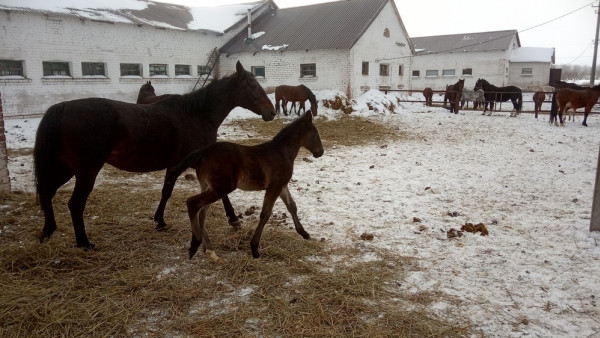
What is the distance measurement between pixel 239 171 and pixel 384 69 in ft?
78.5

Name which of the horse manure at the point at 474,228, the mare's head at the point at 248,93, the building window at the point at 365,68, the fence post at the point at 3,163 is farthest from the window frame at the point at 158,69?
the horse manure at the point at 474,228

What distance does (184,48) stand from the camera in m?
23.2

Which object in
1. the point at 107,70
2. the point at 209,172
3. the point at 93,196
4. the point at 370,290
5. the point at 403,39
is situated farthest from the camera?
the point at 403,39

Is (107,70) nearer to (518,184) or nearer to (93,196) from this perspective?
(93,196)

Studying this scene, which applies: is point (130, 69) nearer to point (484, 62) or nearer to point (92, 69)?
point (92, 69)

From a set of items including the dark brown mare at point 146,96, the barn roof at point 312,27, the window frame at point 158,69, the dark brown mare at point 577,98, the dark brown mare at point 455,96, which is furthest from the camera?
the barn roof at point 312,27

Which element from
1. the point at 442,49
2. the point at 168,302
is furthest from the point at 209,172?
the point at 442,49

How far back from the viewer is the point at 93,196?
641 cm

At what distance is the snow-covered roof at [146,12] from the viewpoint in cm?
1755

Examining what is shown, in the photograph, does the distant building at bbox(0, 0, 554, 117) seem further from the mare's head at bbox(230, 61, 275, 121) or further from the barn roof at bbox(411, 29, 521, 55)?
the mare's head at bbox(230, 61, 275, 121)

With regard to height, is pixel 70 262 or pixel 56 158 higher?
pixel 56 158

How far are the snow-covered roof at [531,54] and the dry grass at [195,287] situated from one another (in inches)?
1701

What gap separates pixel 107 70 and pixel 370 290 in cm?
2041

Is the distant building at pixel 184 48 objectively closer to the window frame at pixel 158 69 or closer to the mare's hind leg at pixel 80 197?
the window frame at pixel 158 69
